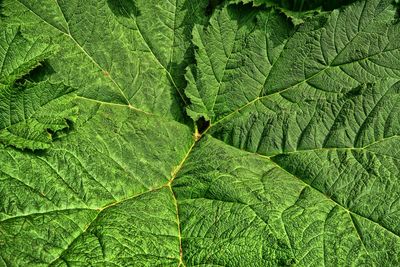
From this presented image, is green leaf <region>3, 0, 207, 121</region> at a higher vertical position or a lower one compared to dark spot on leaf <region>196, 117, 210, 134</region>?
higher

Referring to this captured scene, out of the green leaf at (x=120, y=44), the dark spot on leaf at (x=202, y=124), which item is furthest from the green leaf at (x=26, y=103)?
the dark spot on leaf at (x=202, y=124)

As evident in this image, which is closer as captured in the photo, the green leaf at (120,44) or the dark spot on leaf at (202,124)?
the green leaf at (120,44)

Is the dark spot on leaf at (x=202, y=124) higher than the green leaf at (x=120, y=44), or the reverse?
the green leaf at (x=120, y=44)

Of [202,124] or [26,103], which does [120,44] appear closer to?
[202,124]

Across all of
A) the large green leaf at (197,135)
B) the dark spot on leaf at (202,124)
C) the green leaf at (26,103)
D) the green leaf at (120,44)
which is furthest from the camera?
the dark spot on leaf at (202,124)

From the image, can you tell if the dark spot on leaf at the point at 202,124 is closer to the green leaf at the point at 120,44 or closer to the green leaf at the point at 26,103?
the green leaf at the point at 120,44

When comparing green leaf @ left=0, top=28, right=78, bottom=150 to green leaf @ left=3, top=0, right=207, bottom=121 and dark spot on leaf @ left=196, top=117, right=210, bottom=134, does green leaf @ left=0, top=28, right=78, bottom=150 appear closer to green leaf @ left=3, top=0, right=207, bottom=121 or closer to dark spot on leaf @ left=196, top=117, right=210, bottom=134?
green leaf @ left=3, top=0, right=207, bottom=121

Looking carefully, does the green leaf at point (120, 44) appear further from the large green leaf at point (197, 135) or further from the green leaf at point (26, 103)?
the green leaf at point (26, 103)

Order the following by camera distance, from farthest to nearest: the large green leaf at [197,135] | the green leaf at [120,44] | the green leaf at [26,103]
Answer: the green leaf at [120,44]
the green leaf at [26,103]
the large green leaf at [197,135]

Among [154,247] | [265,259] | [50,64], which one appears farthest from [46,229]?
[50,64]

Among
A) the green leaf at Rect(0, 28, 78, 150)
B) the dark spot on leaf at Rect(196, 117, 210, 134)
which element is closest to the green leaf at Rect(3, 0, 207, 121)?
the dark spot on leaf at Rect(196, 117, 210, 134)
